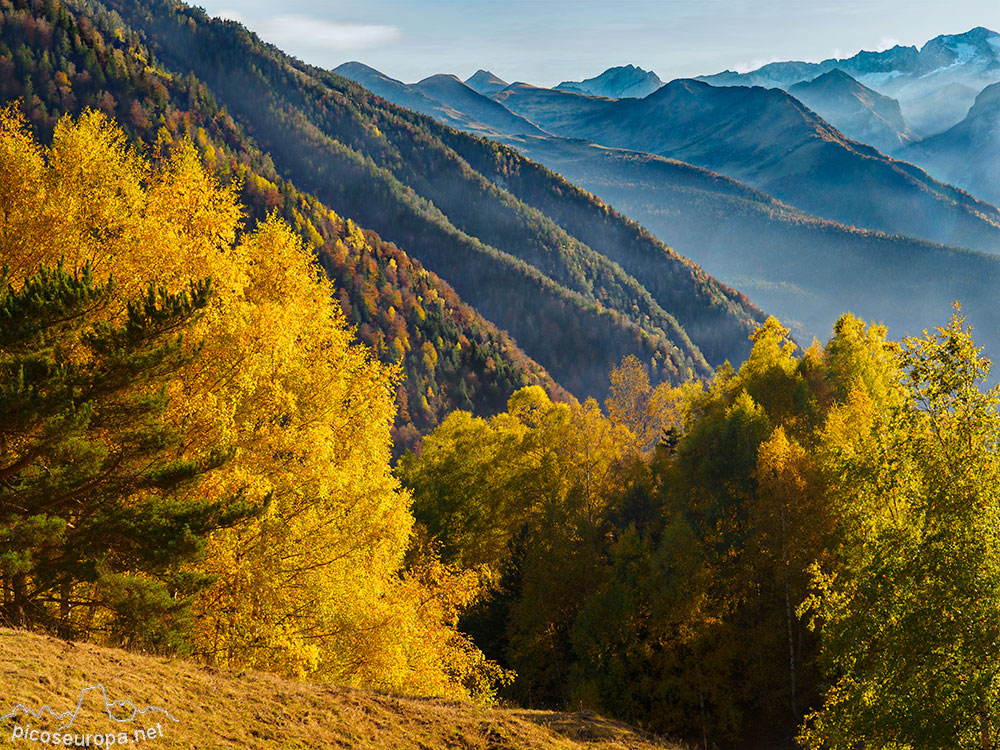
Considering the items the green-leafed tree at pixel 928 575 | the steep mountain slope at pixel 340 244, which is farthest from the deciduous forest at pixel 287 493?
the steep mountain slope at pixel 340 244

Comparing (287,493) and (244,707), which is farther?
(287,493)

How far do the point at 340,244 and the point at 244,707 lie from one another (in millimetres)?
139017

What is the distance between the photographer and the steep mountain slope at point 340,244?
13550cm

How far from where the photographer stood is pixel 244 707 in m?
12.2

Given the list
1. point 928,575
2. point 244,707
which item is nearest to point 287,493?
point 244,707

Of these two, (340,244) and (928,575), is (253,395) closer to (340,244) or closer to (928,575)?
(928,575)

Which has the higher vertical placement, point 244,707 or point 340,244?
point 340,244

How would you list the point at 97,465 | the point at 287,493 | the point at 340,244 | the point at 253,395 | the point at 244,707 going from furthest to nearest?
1. the point at 340,244
2. the point at 287,493
3. the point at 253,395
4. the point at 97,465
5. the point at 244,707

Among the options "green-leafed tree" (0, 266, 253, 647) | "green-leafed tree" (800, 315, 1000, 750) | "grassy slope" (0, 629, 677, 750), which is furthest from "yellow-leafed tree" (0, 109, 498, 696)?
"green-leafed tree" (800, 315, 1000, 750)

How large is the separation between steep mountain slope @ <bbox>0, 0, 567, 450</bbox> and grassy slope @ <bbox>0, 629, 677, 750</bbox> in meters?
108

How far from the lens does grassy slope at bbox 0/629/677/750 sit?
1026 centimetres

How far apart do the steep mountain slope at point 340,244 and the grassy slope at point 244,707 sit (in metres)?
108

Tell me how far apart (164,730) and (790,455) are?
27425 mm

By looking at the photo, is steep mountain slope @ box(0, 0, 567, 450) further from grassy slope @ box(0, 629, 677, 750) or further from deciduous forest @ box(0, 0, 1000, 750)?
grassy slope @ box(0, 629, 677, 750)
